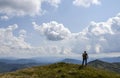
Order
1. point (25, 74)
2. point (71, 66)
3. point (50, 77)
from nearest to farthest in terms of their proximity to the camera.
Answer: point (50, 77) < point (25, 74) < point (71, 66)

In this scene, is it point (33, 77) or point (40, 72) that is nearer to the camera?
point (33, 77)

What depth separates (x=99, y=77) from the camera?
61219 millimetres

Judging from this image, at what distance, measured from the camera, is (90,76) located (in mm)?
60594

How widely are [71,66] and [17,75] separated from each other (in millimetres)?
16131

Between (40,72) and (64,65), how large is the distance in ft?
29.9

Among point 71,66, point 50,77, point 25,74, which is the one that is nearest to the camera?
point 50,77

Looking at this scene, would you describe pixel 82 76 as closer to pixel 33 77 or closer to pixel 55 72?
pixel 55 72

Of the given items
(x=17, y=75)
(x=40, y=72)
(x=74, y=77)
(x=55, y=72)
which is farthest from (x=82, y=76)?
(x=17, y=75)

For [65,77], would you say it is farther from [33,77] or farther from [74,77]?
[33,77]

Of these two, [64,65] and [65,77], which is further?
[64,65]

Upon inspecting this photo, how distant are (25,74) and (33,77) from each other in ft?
15.9

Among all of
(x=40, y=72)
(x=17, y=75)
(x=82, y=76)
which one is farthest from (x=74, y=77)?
(x=17, y=75)

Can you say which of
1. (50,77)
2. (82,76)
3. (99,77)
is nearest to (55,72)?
(50,77)

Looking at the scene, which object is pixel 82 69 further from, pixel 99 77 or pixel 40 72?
pixel 40 72
